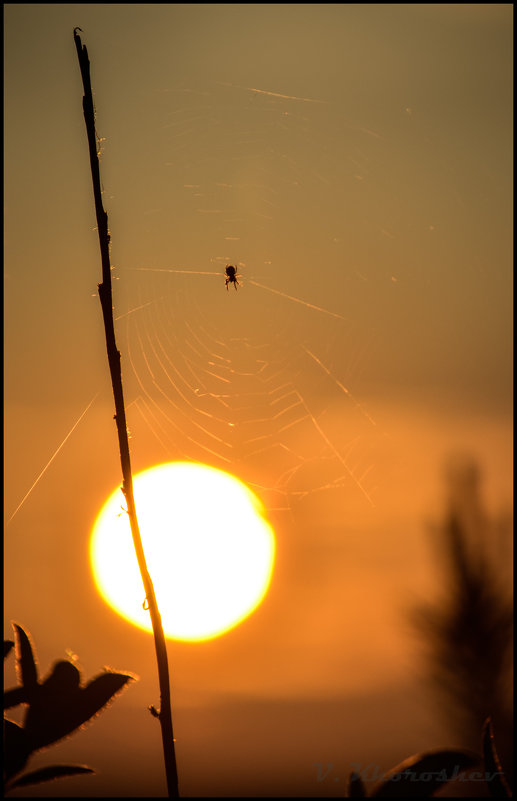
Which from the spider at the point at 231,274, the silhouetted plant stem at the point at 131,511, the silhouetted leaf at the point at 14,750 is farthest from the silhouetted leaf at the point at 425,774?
the spider at the point at 231,274

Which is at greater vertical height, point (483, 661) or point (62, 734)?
point (62, 734)

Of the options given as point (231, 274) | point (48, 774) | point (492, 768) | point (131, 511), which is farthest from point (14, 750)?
point (231, 274)

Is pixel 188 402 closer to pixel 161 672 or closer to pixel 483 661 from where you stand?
pixel 161 672

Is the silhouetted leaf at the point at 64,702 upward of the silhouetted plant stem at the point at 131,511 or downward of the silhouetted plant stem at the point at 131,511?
downward

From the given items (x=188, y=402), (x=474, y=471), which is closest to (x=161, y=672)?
(x=188, y=402)

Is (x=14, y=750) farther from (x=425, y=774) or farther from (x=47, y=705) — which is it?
(x=425, y=774)

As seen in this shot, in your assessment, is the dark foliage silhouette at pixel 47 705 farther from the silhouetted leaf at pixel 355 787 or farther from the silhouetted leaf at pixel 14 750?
the silhouetted leaf at pixel 355 787
